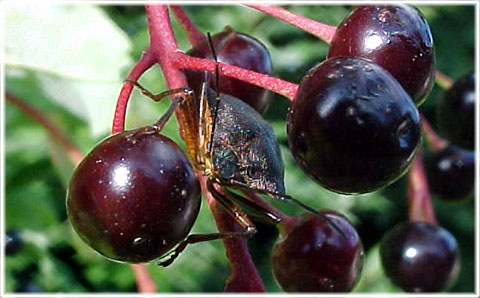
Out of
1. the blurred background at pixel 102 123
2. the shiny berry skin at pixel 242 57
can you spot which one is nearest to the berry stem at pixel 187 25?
the shiny berry skin at pixel 242 57

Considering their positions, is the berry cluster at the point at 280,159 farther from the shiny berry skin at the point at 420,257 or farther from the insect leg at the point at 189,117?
the shiny berry skin at the point at 420,257

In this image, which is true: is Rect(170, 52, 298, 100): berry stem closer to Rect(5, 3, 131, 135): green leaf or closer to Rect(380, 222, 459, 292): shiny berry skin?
Rect(5, 3, 131, 135): green leaf

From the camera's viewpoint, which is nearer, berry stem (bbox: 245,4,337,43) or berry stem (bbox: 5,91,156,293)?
berry stem (bbox: 245,4,337,43)

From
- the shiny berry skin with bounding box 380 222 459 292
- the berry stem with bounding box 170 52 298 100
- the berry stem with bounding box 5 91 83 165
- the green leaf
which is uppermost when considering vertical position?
the berry stem with bounding box 170 52 298 100

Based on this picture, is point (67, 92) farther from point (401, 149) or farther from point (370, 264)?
point (370, 264)

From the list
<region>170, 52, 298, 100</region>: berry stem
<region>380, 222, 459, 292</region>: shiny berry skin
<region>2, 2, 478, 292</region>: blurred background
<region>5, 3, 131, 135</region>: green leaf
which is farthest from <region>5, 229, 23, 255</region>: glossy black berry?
<region>170, 52, 298, 100</region>: berry stem

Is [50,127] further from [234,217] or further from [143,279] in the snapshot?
[234,217]

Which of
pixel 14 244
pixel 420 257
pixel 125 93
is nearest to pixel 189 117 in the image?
A: pixel 125 93
